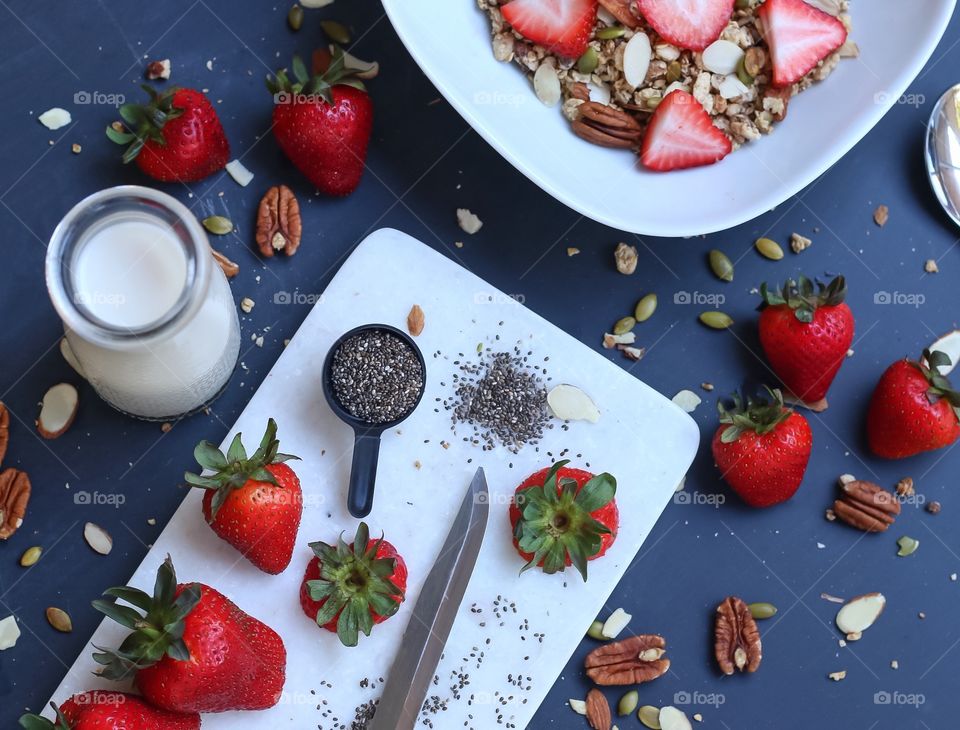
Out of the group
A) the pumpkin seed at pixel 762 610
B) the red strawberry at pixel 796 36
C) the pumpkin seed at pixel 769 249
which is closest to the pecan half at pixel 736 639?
the pumpkin seed at pixel 762 610

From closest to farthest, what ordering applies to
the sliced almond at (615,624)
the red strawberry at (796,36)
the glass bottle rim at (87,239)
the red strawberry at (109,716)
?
the glass bottle rim at (87,239) → the red strawberry at (109,716) → the red strawberry at (796,36) → the sliced almond at (615,624)

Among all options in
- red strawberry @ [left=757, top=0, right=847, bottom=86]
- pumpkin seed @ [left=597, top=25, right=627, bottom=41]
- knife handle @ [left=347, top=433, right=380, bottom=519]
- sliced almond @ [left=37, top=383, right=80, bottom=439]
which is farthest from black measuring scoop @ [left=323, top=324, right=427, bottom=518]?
red strawberry @ [left=757, top=0, right=847, bottom=86]

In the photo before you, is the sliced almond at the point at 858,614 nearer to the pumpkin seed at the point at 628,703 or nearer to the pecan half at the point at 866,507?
the pecan half at the point at 866,507

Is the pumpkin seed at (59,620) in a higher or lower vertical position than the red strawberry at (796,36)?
lower

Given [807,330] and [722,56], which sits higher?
[722,56]

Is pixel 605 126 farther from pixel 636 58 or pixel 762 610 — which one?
pixel 762 610

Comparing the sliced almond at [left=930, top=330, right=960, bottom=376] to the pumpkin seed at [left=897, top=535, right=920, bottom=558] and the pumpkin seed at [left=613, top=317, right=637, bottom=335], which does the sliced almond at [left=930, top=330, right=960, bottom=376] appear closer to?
the pumpkin seed at [left=897, top=535, right=920, bottom=558]

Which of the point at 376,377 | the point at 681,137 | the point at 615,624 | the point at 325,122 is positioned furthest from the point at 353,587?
the point at 681,137
